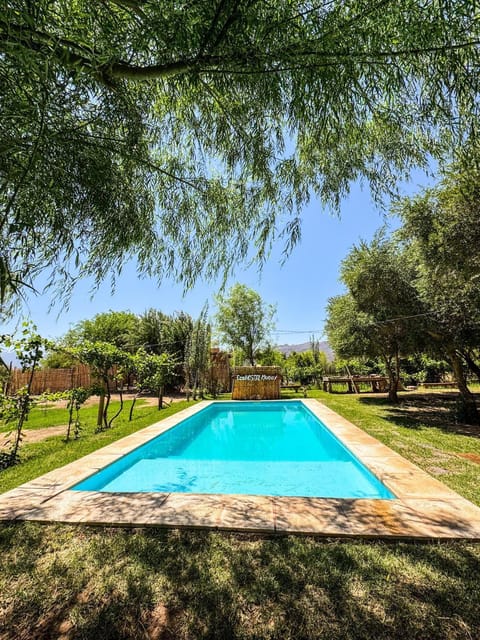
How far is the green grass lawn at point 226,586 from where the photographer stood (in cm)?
166

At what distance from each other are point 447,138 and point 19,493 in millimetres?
5664

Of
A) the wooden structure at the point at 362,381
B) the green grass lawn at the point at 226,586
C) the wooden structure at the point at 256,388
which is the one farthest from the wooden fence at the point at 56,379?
the green grass lawn at the point at 226,586

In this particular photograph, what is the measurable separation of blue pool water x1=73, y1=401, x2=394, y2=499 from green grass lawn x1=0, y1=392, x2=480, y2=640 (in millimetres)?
1513

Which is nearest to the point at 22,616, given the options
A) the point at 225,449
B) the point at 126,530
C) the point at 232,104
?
the point at 126,530

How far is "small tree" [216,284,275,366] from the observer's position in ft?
78.7

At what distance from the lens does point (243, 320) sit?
24.0 metres

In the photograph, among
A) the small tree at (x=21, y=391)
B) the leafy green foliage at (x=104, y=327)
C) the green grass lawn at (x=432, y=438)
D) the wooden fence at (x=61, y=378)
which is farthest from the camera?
the leafy green foliage at (x=104, y=327)

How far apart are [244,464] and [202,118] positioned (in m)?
5.87

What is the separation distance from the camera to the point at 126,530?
9.09 ft

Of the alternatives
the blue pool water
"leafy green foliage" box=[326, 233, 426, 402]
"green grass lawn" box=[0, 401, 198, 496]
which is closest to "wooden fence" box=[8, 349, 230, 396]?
the blue pool water

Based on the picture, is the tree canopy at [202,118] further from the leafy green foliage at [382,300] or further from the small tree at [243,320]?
the small tree at [243,320]

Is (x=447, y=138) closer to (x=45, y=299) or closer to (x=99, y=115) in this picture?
(x=99, y=115)

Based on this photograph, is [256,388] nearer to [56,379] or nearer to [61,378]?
[61,378]

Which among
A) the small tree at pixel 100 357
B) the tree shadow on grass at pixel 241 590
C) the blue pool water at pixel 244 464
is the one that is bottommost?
the blue pool water at pixel 244 464
